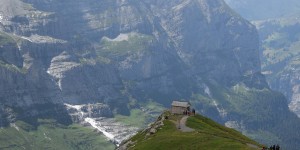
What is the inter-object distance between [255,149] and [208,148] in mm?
15949

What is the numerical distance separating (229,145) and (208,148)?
6.99 meters

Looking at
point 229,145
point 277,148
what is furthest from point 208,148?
point 277,148

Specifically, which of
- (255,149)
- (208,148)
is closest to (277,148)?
(255,149)

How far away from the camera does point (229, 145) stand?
199500 mm

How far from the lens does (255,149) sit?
191625 mm

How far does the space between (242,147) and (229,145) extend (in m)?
5.34

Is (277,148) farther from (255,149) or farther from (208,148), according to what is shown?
(208,148)

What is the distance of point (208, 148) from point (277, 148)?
73.4 ft

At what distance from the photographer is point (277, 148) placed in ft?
627

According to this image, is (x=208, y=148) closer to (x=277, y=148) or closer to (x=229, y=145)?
(x=229, y=145)

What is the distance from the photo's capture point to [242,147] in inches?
7702
